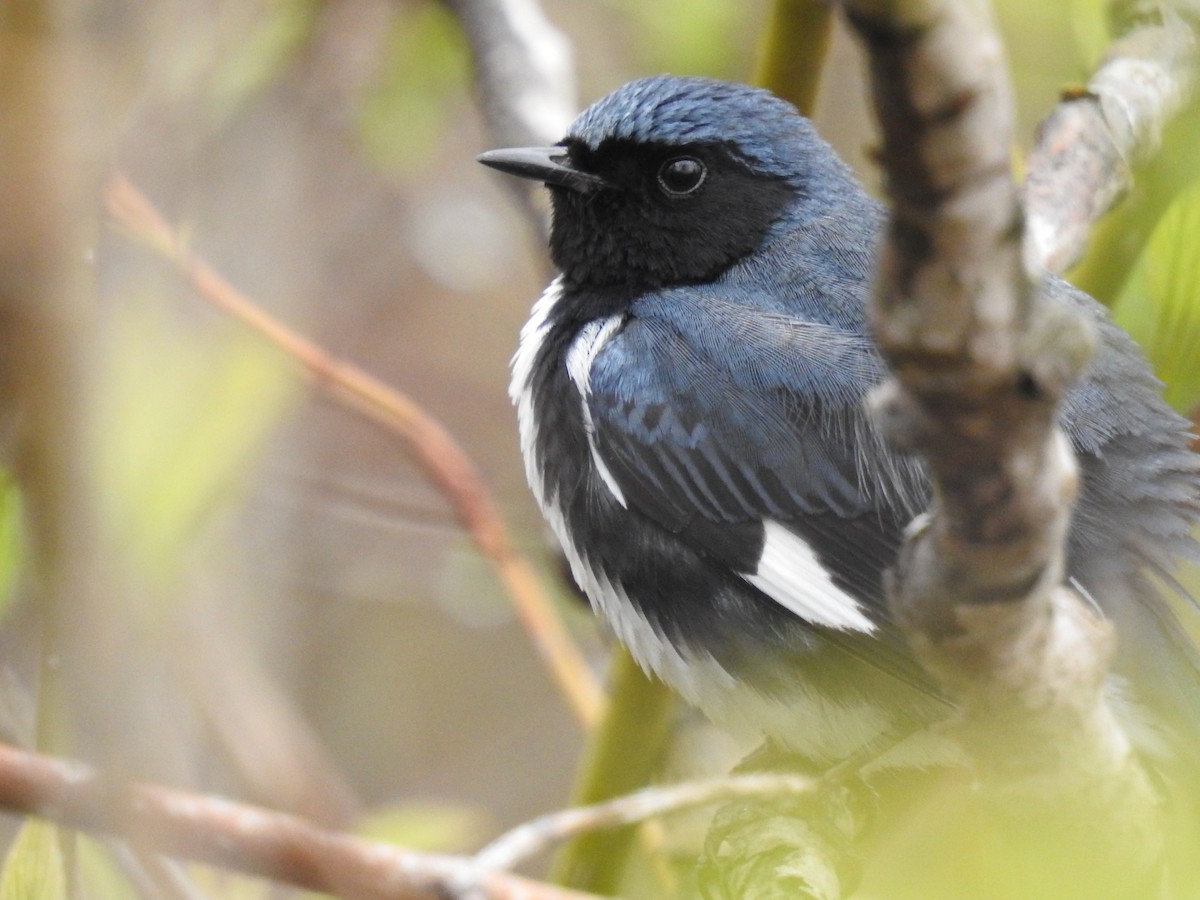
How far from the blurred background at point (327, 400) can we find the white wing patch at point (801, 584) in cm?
84

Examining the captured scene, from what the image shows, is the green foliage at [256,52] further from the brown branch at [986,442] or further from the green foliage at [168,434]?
the brown branch at [986,442]

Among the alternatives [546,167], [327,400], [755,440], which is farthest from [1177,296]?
[327,400]

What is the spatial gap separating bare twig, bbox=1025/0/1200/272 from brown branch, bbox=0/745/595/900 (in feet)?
5.74

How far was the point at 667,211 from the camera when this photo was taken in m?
2.60

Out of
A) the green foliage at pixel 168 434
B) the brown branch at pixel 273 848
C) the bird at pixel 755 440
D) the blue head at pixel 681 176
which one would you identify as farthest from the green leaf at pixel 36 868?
the blue head at pixel 681 176

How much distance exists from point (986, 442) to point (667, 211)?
5.29 feet

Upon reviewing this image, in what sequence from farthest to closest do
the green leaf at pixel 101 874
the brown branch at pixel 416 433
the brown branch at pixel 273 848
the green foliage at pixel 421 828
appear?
1. the brown branch at pixel 416 433
2. the green foliage at pixel 421 828
3. the green leaf at pixel 101 874
4. the brown branch at pixel 273 848

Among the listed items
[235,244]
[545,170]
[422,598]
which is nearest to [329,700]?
[422,598]

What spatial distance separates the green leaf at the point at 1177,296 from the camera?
213 centimetres

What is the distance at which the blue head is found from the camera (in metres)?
2.58

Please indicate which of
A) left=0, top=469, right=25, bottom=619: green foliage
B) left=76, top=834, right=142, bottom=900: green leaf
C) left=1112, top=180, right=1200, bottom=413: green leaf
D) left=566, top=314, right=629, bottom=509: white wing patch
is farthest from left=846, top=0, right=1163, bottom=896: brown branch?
left=76, top=834, right=142, bottom=900: green leaf

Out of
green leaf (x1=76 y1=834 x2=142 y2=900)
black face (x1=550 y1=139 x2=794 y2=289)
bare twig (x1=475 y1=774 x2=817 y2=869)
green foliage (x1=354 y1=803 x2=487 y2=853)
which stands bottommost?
green foliage (x1=354 y1=803 x2=487 y2=853)

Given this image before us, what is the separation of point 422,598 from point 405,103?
229cm

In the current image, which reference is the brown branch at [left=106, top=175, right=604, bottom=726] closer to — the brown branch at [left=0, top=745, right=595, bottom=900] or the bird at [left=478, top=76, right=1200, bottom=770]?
the bird at [left=478, top=76, right=1200, bottom=770]
